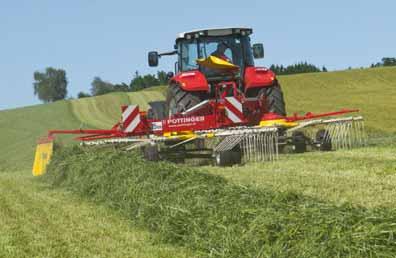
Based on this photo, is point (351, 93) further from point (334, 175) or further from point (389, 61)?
point (389, 61)

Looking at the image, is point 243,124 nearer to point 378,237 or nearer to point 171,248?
point 171,248

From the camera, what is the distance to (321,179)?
7.47 meters

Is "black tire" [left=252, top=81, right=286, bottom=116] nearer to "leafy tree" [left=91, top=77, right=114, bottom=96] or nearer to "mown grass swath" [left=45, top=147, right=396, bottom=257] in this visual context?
"mown grass swath" [left=45, top=147, right=396, bottom=257]

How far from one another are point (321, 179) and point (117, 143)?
4.53m

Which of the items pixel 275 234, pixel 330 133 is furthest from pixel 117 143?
pixel 275 234

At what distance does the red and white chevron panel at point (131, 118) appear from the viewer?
11.4 meters

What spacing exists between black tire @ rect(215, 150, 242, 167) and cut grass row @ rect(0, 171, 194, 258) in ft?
8.90

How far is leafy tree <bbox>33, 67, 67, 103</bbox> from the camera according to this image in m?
97.9

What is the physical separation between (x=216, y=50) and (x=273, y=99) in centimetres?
145

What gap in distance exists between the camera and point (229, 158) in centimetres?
1007

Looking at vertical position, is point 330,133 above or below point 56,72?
below

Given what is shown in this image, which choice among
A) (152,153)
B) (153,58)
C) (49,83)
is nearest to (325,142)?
(152,153)

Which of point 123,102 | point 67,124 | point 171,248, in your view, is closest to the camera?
point 171,248

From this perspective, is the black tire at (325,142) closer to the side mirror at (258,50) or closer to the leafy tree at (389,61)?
the side mirror at (258,50)
